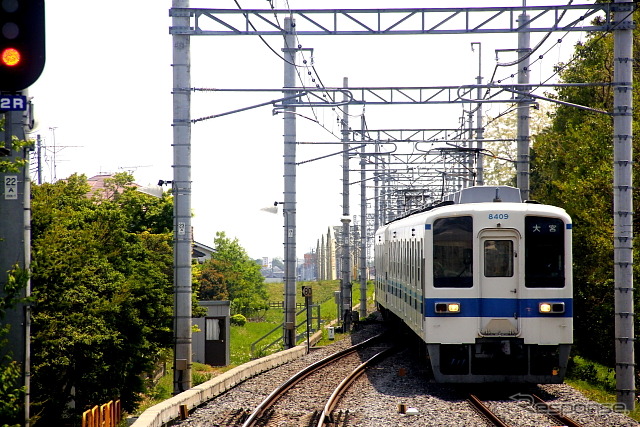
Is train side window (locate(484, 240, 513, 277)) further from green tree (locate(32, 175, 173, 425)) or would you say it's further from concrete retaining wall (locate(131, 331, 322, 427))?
green tree (locate(32, 175, 173, 425))

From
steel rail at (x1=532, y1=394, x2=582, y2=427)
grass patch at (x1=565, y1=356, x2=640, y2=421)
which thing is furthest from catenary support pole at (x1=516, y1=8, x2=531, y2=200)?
steel rail at (x1=532, y1=394, x2=582, y2=427)

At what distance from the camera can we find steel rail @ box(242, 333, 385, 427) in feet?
38.3

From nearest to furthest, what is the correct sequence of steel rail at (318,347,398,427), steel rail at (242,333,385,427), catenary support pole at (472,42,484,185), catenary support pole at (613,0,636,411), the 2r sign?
1. the 2r sign
2. steel rail at (318,347,398,427)
3. steel rail at (242,333,385,427)
4. catenary support pole at (613,0,636,411)
5. catenary support pole at (472,42,484,185)

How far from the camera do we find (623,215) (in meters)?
12.9

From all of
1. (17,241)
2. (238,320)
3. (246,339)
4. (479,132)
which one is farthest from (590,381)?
(238,320)

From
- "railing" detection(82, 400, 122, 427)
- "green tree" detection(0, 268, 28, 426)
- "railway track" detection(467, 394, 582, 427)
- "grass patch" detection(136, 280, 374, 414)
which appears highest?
"green tree" detection(0, 268, 28, 426)

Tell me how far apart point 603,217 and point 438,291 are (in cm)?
812

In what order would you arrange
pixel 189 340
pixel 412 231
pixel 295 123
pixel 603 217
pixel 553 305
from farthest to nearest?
1. pixel 295 123
2. pixel 603 217
3. pixel 412 231
4. pixel 189 340
5. pixel 553 305

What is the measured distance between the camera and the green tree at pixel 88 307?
56.6 ft

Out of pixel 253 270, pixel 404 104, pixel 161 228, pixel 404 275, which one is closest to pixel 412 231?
pixel 404 275

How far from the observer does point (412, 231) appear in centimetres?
1595

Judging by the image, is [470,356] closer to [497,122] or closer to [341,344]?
[341,344]

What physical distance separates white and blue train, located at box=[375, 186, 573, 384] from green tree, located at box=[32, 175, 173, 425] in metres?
6.07

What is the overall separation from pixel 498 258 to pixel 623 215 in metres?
1.93
